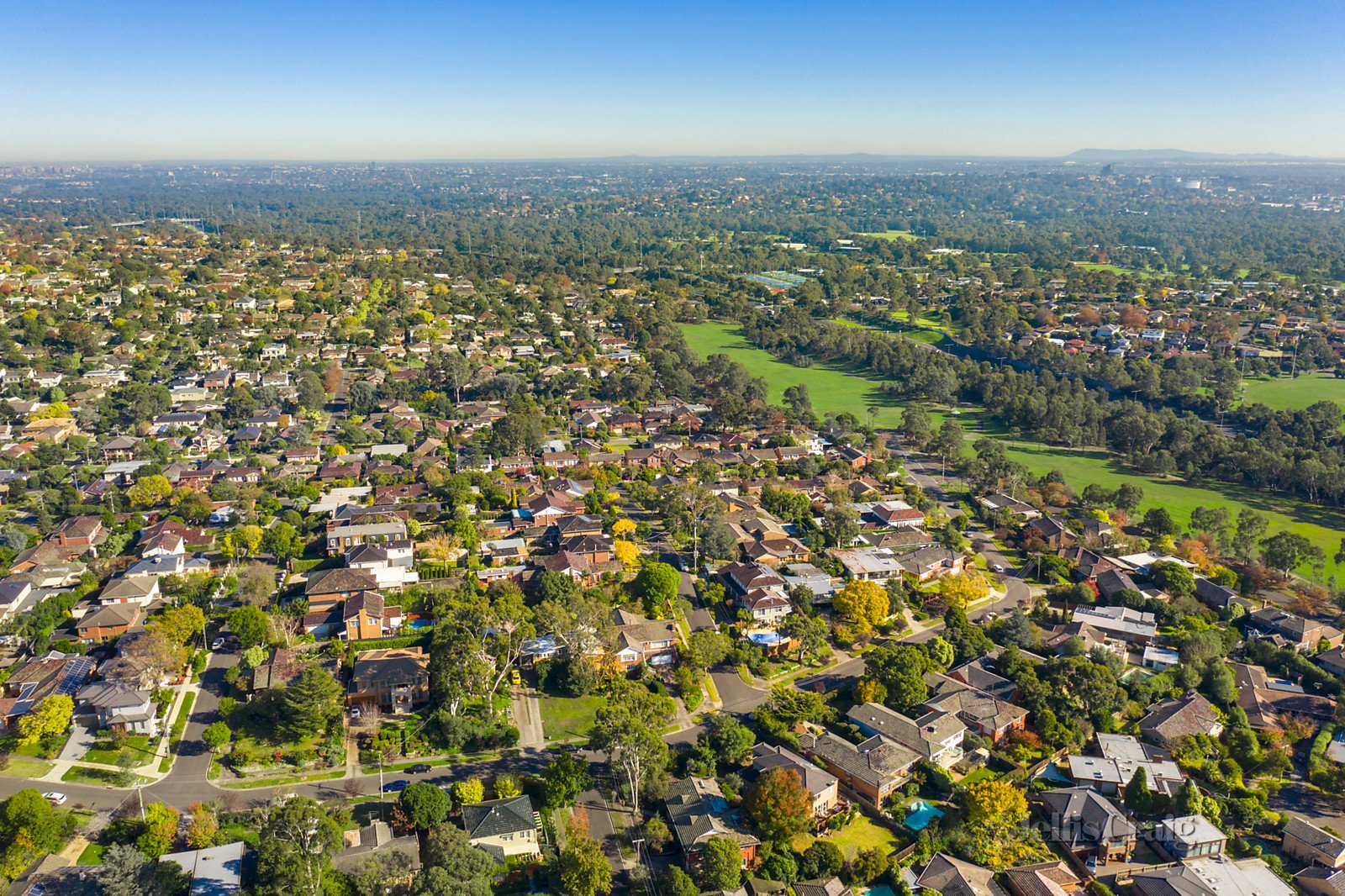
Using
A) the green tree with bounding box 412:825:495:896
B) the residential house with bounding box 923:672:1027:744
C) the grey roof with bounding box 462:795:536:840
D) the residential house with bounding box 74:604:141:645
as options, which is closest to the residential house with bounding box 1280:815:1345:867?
the residential house with bounding box 923:672:1027:744

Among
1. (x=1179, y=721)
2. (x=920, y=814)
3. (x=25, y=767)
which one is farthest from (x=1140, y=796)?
(x=25, y=767)

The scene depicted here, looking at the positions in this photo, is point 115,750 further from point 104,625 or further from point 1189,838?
point 1189,838

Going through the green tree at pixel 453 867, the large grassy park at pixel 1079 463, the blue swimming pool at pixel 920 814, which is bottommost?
the blue swimming pool at pixel 920 814

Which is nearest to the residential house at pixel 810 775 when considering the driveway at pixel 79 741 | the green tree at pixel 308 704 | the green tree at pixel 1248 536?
the green tree at pixel 308 704

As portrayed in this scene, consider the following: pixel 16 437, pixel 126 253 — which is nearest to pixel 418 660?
pixel 16 437

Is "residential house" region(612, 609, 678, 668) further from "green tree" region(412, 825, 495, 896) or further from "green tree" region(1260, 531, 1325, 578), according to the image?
"green tree" region(1260, 531, 1325, 578)

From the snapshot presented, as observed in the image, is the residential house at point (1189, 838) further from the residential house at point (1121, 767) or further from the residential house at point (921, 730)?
the residential house at point (921, 730)
